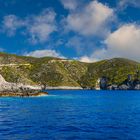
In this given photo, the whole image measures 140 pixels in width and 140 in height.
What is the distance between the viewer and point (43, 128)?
51.6 meters

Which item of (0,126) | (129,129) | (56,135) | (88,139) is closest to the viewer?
(88,139)

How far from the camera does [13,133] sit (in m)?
46.9

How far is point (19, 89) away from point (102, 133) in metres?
156

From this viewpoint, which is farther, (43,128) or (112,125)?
(112,125)

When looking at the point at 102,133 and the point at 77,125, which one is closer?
the point at 102,133

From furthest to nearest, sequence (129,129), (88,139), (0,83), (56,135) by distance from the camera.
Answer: (0,83) < (129,129) < (56,135) < (88,139)

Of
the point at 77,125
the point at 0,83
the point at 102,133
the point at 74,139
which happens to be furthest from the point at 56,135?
the point at 0,83

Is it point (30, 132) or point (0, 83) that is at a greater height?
point (0, 83)

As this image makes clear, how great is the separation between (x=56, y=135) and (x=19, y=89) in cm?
15669

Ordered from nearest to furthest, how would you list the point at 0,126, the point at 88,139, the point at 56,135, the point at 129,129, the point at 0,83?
1. the point at 88,139
2. the point at 56,135
3. the point at 129,129
4. the point at 0,126
5. the point at 0,83

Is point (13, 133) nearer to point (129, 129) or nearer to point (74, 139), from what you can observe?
point (74, 139)

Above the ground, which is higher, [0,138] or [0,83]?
[0,83]

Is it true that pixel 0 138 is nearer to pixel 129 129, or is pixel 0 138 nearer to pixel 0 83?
pixel 129 129

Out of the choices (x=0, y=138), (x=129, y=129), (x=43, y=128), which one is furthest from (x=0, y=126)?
(x=129, y=129)
